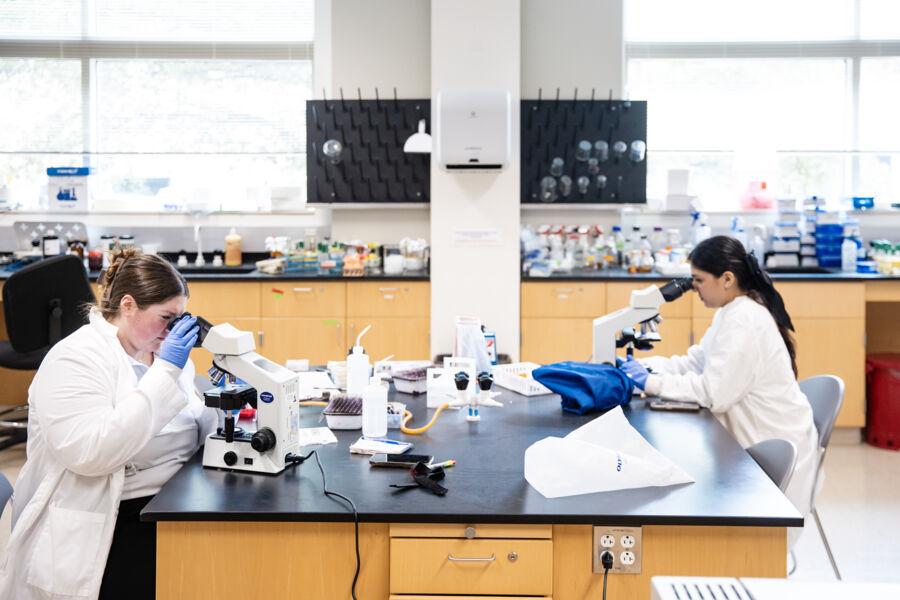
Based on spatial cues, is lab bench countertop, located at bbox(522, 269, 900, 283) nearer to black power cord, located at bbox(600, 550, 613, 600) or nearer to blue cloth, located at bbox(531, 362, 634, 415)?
blue cloth, located at bbox(531, 362, 634, 415)

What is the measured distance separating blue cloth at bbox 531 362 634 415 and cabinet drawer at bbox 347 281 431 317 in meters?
2.40

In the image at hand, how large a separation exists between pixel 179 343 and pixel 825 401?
217 cm

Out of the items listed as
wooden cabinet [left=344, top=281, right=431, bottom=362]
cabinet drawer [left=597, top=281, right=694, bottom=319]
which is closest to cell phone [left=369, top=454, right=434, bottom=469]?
wooden cabinet [left=344, top=281, right=431, bottom=362]

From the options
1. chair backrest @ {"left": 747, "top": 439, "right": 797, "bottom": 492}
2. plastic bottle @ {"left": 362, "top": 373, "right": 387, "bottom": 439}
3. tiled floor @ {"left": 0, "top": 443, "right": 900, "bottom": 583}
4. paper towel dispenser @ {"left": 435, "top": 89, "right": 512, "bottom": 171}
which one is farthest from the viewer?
paper towel dispenser @ {"left": 435, "top": 89, "right": 512, "bottom": 171}

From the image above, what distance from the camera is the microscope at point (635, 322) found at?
10.3 feet

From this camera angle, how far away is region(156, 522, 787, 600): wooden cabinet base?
1.93 metres

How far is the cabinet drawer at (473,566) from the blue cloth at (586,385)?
0.94m

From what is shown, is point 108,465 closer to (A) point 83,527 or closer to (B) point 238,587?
(A) point 83,527

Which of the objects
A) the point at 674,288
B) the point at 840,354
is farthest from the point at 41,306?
→ the point at 840,354

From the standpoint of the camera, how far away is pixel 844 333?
5.15 m

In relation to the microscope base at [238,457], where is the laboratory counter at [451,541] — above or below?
below

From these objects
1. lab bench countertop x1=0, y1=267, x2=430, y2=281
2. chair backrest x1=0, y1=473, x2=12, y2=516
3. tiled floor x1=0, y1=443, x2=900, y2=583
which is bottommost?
tiled floor x1=0, y1=443, x2=900, y2=583

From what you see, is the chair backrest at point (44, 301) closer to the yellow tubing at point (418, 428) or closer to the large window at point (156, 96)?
the large window at point (156, 96)

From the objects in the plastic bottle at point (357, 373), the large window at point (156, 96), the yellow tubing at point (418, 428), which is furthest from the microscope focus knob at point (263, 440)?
the large window at point (156, 96)
